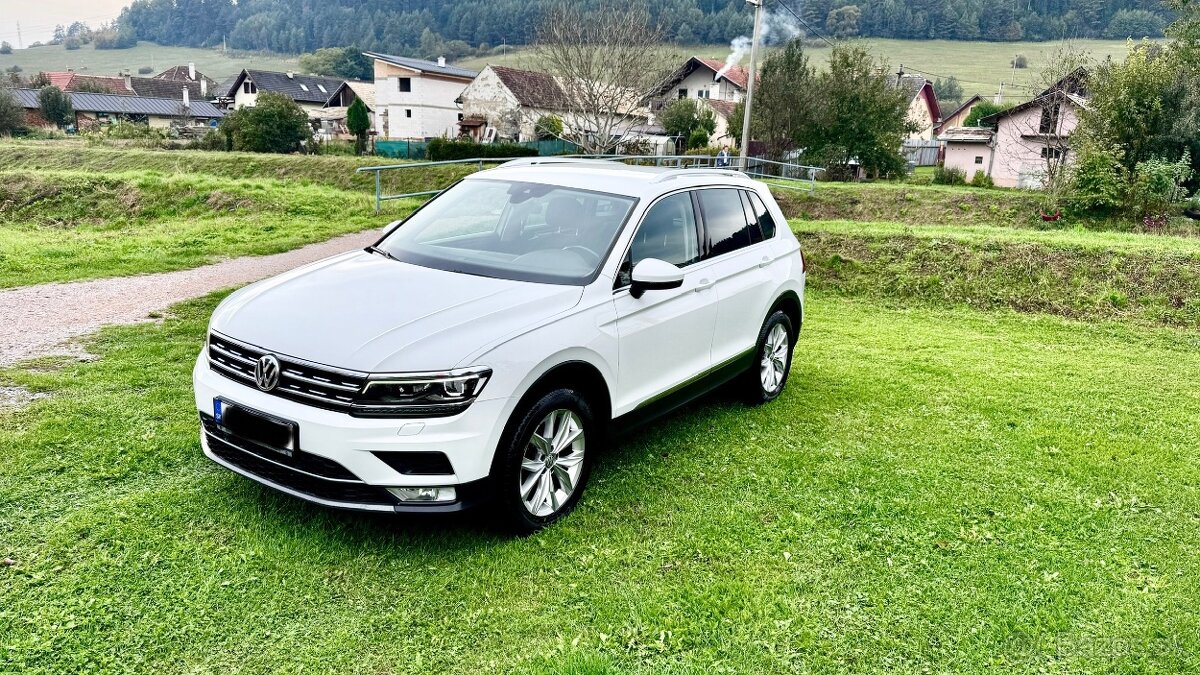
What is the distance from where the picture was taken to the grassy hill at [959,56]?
93875 millimetres

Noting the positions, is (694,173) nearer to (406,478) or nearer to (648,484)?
(648,484)

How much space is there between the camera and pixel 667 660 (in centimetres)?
314

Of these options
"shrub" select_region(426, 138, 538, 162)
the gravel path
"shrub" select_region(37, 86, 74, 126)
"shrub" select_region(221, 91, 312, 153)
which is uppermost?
"shrub" select_region(37, 86, 74, 126)

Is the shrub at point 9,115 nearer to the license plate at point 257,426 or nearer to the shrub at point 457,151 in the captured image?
the shrub at point 457,151

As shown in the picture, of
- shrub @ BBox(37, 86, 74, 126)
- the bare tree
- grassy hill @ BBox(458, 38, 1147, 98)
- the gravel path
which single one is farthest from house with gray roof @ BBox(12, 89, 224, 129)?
the gravel path

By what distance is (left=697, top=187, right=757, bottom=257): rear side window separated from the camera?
17.7ft

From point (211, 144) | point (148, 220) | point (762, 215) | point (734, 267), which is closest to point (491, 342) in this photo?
point (734, 267)

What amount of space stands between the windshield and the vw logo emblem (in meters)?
1.19

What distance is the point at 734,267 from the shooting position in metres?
5.49

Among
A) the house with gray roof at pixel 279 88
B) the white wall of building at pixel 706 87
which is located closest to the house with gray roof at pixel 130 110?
the house with gray roof at pixel 279 88

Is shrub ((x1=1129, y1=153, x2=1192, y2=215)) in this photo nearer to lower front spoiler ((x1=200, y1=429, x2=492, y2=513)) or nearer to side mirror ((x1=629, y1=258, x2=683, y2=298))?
side mirror ((x1=629, y1=258, x2=683, y2=298))

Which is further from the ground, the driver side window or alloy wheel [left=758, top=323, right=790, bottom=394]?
the driver side window

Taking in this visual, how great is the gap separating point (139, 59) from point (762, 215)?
17456 centimetres

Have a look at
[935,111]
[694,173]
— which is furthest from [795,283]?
[935,111]
